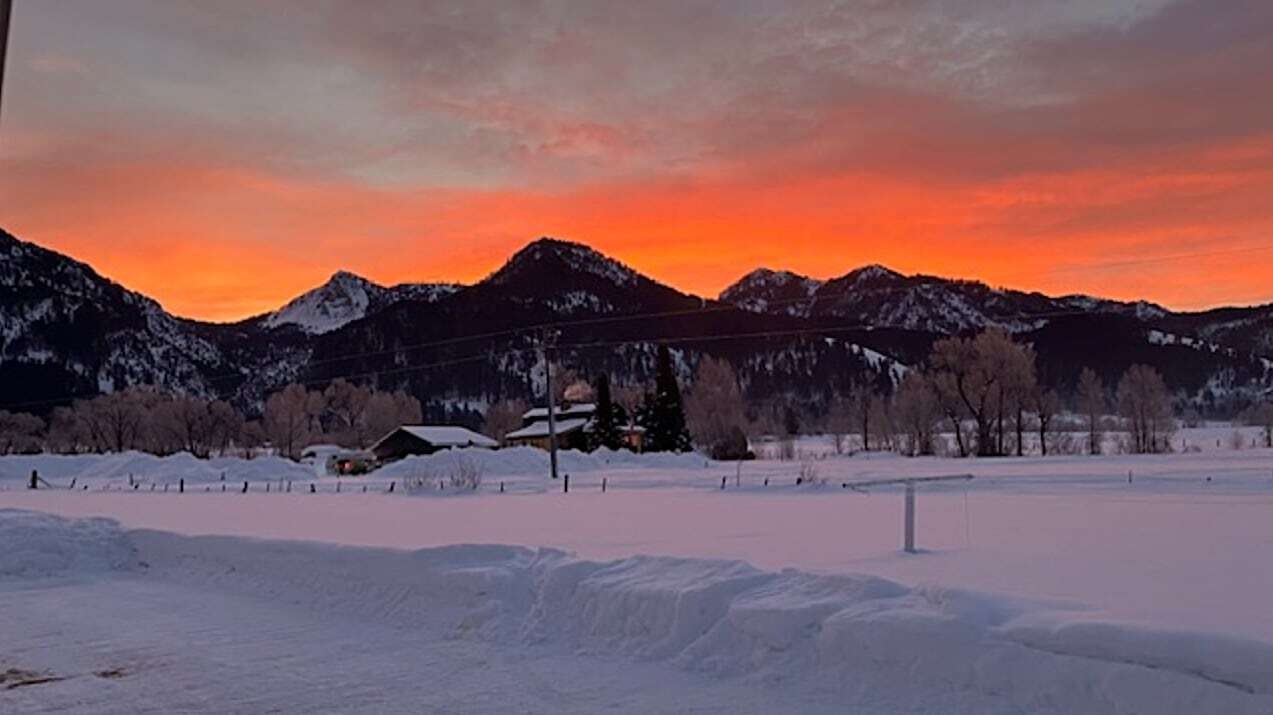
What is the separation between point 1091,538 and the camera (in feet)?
59.4

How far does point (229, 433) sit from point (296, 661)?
136 meters

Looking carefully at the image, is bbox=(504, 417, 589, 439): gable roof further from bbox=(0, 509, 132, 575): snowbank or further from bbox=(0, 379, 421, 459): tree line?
bbox=(0, 509, 132, 575): snowbank

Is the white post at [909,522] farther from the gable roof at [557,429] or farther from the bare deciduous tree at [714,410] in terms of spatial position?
the gable roof at [557,429]

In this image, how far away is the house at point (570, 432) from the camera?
95.5 meters

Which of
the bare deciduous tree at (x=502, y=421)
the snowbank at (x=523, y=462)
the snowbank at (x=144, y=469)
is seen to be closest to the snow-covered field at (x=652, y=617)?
the snowbank at (x=523, y=462)

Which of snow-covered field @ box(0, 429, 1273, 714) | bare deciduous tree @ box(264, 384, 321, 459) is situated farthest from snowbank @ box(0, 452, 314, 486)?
snow-covered field @ box(0, 429, 1273, 714)

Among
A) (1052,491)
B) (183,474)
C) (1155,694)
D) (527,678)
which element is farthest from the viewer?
(183,474)

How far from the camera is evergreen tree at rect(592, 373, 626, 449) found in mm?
89812

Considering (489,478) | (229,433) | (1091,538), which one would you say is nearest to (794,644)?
(1091,538)

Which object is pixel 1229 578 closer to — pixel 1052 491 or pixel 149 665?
pixel 149 665

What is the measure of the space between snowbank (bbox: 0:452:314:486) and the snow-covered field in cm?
4584

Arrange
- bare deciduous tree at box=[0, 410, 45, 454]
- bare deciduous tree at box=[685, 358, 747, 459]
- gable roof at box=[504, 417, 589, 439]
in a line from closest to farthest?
gable roof at box=[504, 417, 589, 439] → bare deciduous tree at box=[685, 358, 747, 459] → bare deciduous tree at box=[0, 410, 45, 454]

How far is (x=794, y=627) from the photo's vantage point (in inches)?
373

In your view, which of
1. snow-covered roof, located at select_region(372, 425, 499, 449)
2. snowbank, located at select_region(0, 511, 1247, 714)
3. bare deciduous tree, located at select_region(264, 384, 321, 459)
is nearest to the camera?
snowbank, located at select_region(0, 511, 1247, 714)
